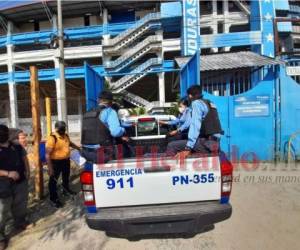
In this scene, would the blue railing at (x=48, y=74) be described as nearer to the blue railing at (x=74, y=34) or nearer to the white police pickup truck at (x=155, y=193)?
the blue railing at (x=74, y=34)

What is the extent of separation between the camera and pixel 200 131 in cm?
426

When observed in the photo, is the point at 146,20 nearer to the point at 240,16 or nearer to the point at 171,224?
the point at 240,16

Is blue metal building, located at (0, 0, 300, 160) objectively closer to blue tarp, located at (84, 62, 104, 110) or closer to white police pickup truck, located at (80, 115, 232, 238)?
blue tarp, located at (84, 62, 104, 110)

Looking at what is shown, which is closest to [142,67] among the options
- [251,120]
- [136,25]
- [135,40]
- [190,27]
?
[135,40]

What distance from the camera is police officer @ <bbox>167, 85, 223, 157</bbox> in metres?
4.02

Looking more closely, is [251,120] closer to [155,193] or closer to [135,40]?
[155,193]

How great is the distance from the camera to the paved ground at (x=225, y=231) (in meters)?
4.09

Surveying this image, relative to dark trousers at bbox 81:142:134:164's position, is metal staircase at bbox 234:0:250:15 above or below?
above

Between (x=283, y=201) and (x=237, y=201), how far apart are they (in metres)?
0.82

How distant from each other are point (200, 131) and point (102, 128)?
4.36 ft

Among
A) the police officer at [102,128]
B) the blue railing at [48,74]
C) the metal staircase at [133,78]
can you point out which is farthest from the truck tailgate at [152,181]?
the blue railing at [48,74]

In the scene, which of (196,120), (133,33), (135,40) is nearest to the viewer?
(196,120)

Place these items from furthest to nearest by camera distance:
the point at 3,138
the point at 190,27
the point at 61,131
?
the point at 190,27 → the point at 61,131 → the point at 3,138

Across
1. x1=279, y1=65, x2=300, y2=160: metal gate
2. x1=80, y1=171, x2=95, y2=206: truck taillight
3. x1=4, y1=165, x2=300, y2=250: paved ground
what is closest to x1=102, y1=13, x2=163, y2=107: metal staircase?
x1=279, y1=65, x2=300, y2=160: metal gate
